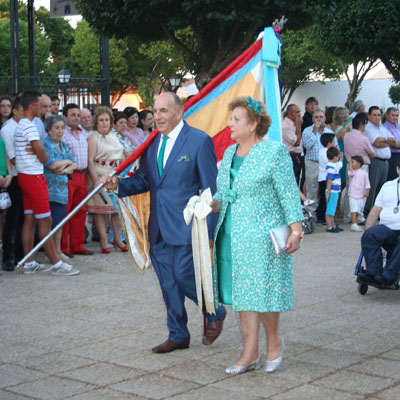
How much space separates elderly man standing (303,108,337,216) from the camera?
534 inches

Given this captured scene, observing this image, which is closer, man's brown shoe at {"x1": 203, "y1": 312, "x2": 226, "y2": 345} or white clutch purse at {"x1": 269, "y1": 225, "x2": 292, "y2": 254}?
white clutch purse at {"x1": 269, "y1": 225, "x2": 292, "y2": 254}

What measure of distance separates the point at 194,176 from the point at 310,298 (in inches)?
99.5

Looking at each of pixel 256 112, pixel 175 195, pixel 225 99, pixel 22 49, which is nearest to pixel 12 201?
pixel 225 99

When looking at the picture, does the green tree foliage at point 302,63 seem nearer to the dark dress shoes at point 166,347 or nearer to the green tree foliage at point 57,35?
the green tree foliage at point 57,35

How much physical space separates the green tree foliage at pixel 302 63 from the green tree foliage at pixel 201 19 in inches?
1199

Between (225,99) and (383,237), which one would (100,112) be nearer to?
(225,99)

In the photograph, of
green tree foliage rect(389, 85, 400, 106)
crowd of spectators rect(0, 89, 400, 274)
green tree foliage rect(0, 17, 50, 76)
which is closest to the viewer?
crowd of spectators rect(0, 89, 400, 274)

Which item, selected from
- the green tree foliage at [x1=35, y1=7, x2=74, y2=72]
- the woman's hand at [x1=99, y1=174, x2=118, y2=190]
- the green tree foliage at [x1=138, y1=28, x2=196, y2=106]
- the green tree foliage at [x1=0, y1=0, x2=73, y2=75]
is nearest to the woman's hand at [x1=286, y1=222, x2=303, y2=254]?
the woman's hand at [x1=99, y1=174, x2=118, y2=190]

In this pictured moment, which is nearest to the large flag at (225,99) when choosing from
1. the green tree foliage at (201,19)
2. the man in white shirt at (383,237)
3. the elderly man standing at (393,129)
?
the man in white shirt at (383,237)

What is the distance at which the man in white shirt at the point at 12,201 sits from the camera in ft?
30.3

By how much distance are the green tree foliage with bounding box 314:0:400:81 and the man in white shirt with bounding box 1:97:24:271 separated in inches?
532

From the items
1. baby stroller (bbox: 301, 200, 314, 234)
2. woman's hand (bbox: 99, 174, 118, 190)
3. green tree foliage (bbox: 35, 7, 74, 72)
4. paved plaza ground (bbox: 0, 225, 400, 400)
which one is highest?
green tree foliage (bbox: 35, 7, 74, 72)

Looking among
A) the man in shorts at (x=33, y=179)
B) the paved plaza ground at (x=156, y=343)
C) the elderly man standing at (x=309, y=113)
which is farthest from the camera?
the elderly man standing at (x=309, y=113)

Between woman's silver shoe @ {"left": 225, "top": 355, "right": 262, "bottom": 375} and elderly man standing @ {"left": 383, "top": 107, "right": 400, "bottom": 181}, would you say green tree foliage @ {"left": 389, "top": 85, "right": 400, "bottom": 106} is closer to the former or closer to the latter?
elderly man standing @ {"left": 383, "top": 107, "right": 400, "bottom": 181}
